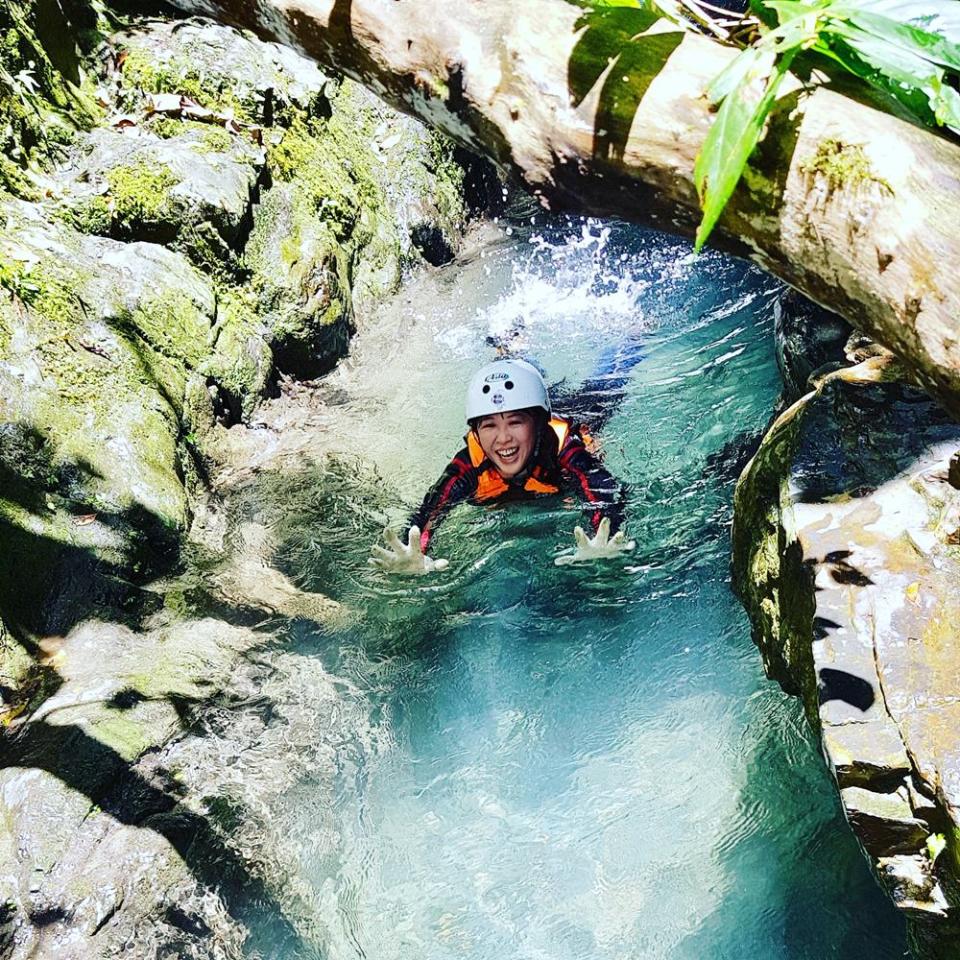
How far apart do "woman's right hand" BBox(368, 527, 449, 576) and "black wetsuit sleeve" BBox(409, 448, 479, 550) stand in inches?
14.9

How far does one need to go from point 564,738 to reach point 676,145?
10.9 ft

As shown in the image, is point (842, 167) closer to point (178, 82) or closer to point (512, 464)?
point (512, 464)

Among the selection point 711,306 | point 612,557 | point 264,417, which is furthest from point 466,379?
point 612,557

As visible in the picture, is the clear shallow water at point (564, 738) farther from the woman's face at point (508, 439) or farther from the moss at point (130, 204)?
the moss at point (130, 204)

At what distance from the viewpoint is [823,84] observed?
1.58m

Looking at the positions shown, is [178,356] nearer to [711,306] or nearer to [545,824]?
[545,824]

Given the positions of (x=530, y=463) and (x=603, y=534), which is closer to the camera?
(x=603, y=534)

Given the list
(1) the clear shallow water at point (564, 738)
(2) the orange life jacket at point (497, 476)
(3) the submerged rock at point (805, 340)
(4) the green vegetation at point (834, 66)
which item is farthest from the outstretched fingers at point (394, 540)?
(4) the green vegetation at point (834, 66)

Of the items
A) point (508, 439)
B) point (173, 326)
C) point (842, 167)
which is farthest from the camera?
point (173, 326)

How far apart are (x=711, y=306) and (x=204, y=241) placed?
4.65 meters

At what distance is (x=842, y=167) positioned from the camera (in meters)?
1.48

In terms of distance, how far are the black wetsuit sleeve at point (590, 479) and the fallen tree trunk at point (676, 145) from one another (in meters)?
3.74

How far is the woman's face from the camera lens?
5.52 metres

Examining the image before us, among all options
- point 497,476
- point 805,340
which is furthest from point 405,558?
point 805,340
